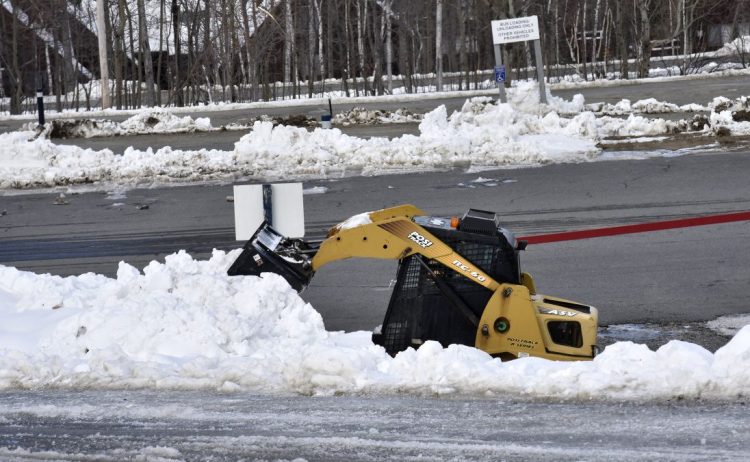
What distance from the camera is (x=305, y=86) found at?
37.6 metres

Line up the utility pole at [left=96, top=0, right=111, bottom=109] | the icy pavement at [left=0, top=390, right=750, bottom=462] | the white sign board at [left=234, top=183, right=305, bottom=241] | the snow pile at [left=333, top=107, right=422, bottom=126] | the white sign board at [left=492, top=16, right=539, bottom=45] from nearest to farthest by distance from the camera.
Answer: the icy pavement at [left=0, top=390, right=750, bottom=462], the white sign board at [left=234, top=183, right=305, bottom=241], the white sign board at [left=492, top=16, right=539, bottom=45], the snow pile at [left=333, top=107, right=422, bottom=126], the utility pole at [left=96, top=0, right=111, bottom=109]

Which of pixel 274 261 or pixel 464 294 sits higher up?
pixel 274 261

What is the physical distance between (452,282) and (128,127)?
55.5 feet

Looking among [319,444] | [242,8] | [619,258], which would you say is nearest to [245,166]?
[619,258]

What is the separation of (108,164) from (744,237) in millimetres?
10307

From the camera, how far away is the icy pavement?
461 cm

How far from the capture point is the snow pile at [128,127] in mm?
21197

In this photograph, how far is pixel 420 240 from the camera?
581 centimetres

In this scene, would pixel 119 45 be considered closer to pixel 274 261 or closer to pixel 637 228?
pixel 637 228

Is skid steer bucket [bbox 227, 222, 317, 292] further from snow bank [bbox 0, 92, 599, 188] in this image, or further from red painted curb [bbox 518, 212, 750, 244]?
snow bank [bbox 0, 92, 599, 188]

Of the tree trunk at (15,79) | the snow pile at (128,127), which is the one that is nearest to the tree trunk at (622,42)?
the snow pile at (128,127)

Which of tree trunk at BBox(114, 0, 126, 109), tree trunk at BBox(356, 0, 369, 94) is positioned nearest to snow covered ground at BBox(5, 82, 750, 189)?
tree trunk at BBox(114, 0, 126, 109)

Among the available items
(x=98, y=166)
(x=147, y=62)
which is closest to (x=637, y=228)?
(x=98, y=166)

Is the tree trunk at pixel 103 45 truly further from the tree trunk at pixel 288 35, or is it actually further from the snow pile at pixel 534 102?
the snow pile at pixel 534 102
